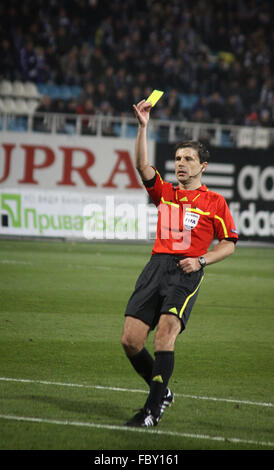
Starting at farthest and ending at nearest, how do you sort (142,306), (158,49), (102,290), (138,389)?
1. (158,49)
2. (102,290)
3. (138,389)
4. (142,306)

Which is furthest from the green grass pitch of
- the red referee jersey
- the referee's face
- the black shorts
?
the referee's face

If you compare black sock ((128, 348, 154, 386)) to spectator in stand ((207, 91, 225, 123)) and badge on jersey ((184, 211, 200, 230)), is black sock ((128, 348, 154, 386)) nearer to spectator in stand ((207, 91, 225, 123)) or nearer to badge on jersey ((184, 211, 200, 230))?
badge on jersey ((184, 211, 200, 230))

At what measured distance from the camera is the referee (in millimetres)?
5582

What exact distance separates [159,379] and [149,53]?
21875 mm

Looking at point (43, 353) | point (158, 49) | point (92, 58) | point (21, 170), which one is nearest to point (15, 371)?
point (43, 353)

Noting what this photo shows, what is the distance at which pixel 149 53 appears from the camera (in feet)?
86.0

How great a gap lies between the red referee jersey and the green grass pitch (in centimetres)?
128

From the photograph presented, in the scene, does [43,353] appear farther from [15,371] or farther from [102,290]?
[102,290]

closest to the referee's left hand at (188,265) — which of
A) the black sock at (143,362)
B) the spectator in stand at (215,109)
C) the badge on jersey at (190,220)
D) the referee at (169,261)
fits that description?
the referee at (169,261)

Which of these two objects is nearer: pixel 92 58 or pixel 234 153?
pixel 234 153

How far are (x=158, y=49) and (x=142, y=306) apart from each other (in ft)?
72.3

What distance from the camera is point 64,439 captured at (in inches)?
201

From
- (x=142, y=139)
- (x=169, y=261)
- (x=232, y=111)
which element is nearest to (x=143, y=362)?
(x=169, y=261)
